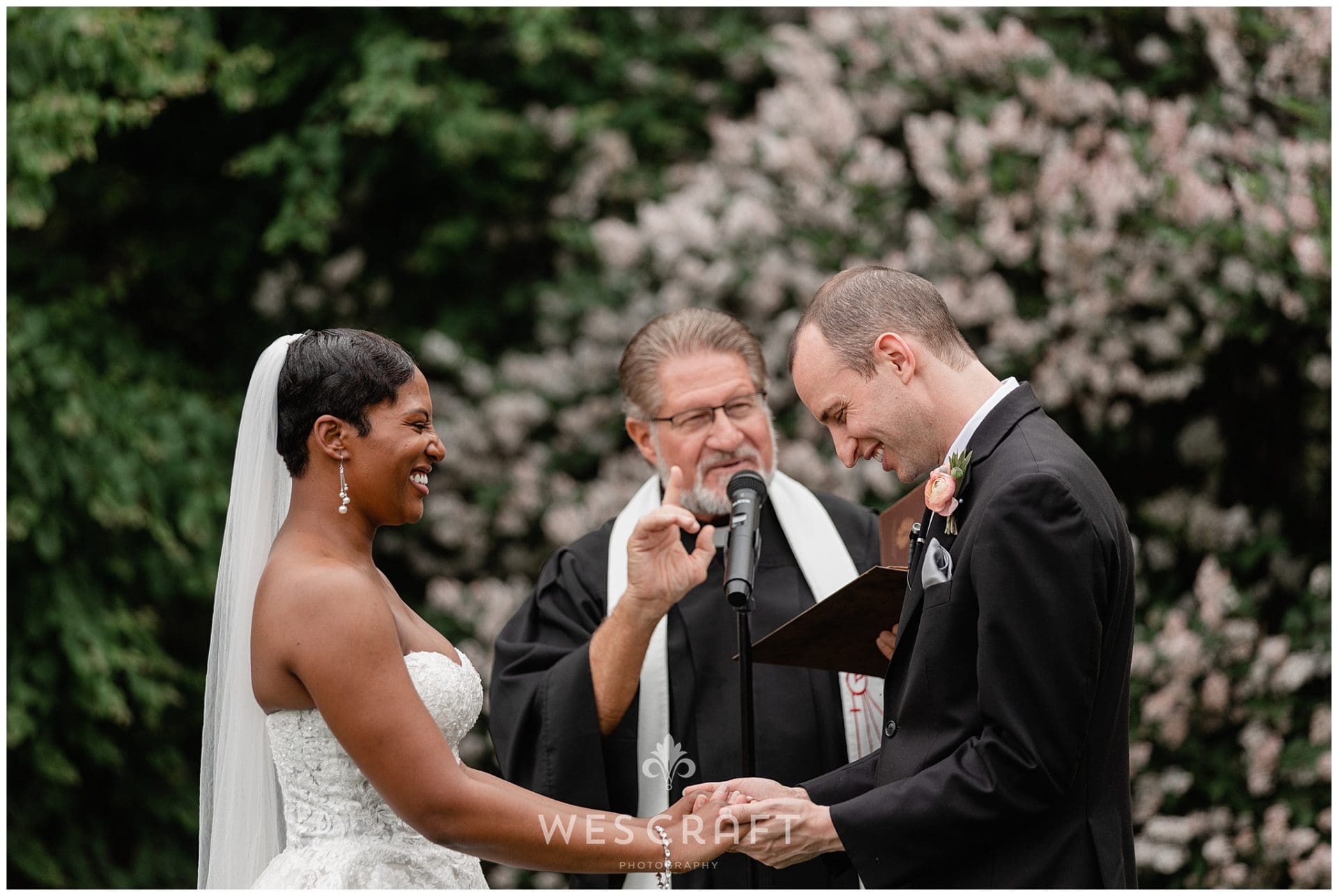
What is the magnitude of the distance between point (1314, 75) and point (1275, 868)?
11.2 ft

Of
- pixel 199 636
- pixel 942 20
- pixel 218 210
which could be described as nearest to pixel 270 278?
pixel 218 210

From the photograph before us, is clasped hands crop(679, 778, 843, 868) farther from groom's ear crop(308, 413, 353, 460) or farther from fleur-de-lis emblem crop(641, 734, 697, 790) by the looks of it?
groom's ear crop(308, 413, 353, 460)

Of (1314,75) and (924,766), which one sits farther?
(1314,75)

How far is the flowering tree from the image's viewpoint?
5836 mm

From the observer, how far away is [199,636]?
23.9ft

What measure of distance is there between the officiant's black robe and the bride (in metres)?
0.51

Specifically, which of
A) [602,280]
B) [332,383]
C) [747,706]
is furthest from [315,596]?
[602,280]

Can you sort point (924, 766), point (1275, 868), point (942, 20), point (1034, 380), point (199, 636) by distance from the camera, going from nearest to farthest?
point (924, 766)
point (1275, 868)
point (1034, 380)
point (942, 20)
point (199, 636)

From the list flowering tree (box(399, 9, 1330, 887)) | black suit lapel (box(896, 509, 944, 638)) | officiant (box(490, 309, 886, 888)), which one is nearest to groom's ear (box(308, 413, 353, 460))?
officiant (box(490, 309, 886, 888))

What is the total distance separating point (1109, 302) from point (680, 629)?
311 centimetres

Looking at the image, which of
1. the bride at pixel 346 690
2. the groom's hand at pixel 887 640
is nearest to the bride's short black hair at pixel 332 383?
the bride at pixel 346 690

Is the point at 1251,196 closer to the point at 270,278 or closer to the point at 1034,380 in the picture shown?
the point at 1034,380

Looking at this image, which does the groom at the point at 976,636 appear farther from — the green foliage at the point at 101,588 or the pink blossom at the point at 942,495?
the green foliage at the point at 101,588

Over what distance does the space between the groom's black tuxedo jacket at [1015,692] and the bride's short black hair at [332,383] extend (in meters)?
1.25
